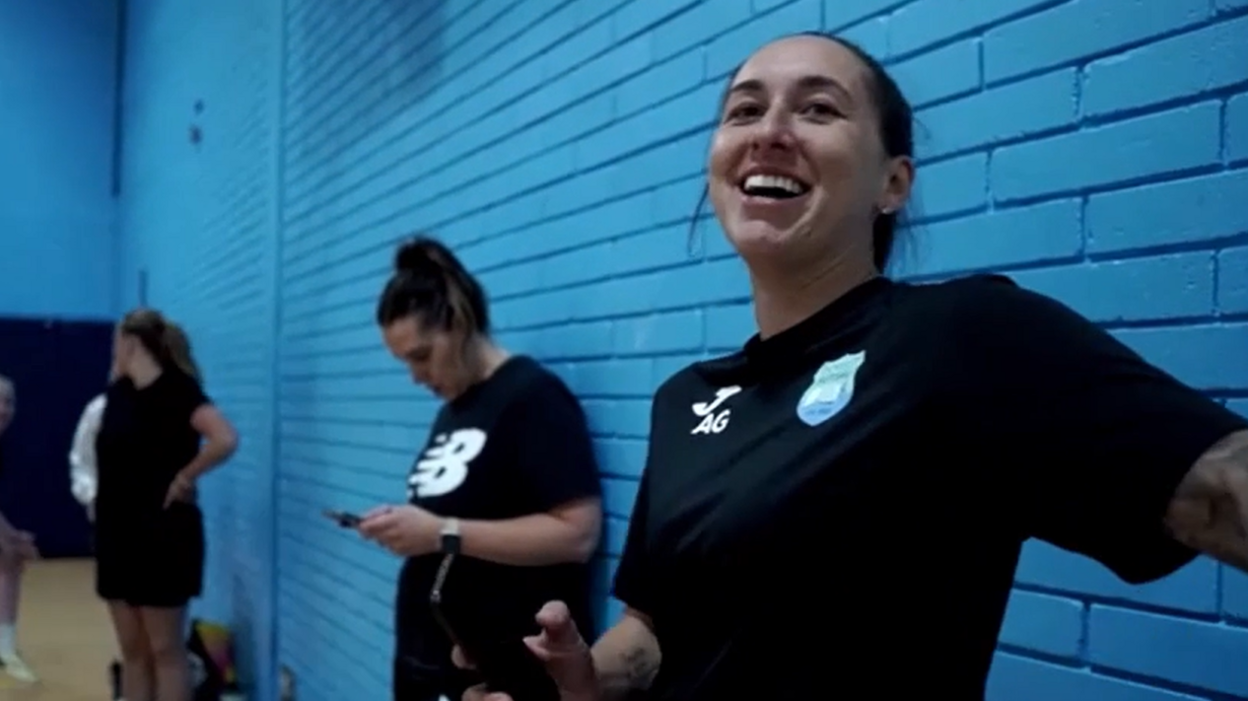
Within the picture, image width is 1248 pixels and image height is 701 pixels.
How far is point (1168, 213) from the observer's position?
3.83 ft

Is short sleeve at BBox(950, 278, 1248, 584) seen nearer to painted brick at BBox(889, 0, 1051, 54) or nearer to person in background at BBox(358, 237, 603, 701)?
painted brick at BBox(889, 0, 1051, 54)

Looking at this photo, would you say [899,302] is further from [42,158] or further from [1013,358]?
[42,158]

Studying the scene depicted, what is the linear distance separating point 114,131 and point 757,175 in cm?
887

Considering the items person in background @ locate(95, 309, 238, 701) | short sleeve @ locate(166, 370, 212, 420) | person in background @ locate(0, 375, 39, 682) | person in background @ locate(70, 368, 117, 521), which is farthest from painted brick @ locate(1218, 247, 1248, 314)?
person in background @ locate(0, 375, 39, 682)

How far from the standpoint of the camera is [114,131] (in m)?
9.11

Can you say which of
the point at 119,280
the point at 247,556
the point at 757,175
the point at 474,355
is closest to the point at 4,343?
the point at 119,280

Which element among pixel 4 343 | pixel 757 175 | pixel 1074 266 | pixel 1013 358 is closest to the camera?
pixel 1013 358

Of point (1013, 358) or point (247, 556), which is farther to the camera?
point (247, 556)

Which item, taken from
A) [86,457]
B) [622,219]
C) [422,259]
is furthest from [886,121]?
[86,457]

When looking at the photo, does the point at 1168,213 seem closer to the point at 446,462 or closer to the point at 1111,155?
the point at 1111,155

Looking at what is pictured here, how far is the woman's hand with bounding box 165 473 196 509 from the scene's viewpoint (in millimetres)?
3885

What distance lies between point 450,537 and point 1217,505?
55.8 inches

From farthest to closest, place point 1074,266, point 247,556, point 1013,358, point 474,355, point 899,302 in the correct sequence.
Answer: point 247,556
point 474,355
point 1074,266
point 899,302
point 1013,358

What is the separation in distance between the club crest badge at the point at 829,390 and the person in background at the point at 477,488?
3.53ft
